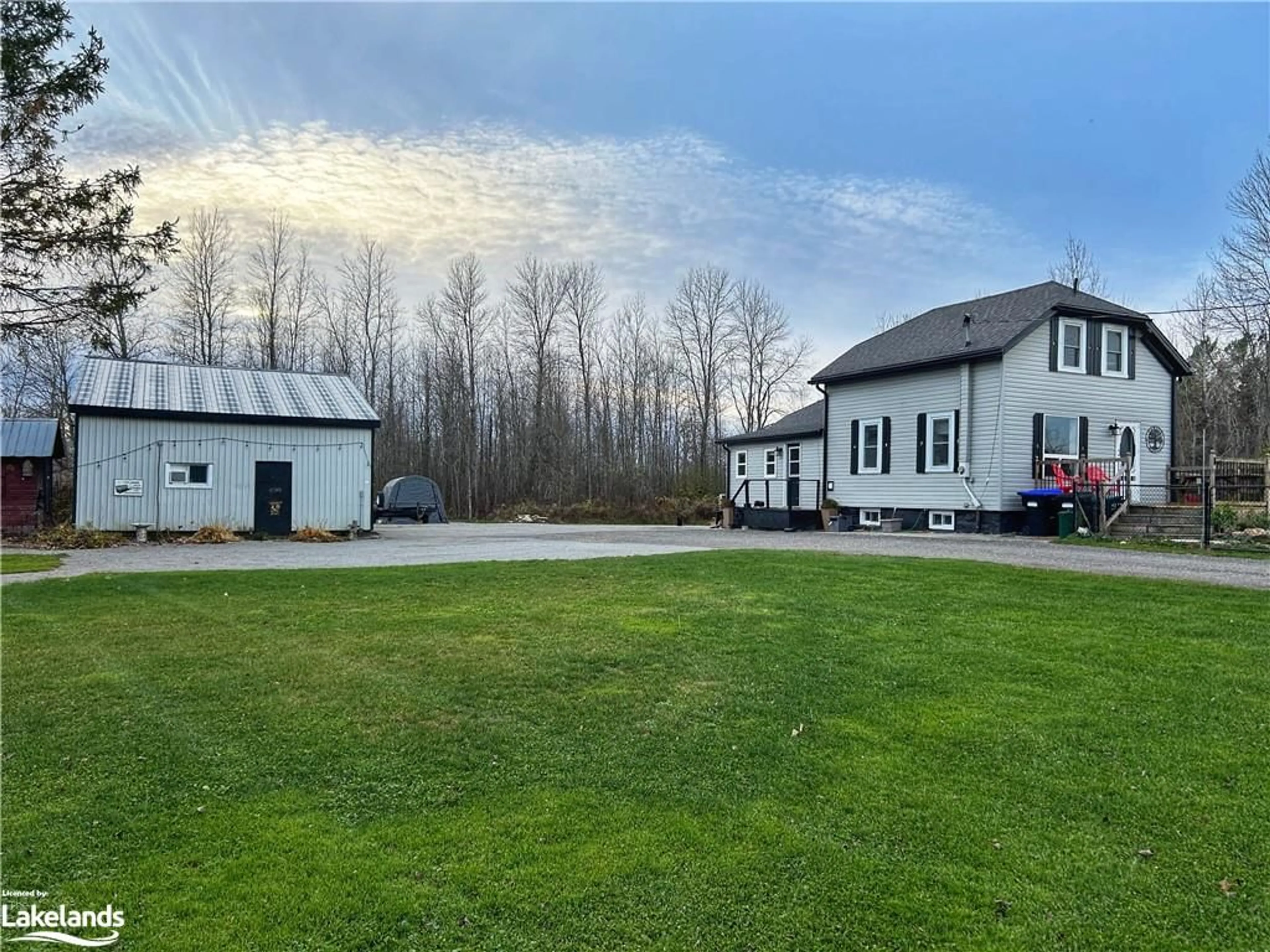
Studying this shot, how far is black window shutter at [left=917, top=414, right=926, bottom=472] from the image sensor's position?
21250mm

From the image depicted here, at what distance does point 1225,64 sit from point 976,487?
34.6 ft

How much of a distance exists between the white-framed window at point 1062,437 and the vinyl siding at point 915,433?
5.35 feet

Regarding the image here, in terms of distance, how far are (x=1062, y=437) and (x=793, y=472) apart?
885 centimetres

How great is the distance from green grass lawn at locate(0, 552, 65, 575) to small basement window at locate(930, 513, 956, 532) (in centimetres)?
1962

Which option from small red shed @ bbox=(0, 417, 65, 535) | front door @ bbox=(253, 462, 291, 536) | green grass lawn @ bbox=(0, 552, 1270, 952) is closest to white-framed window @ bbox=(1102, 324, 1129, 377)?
green grass lawn @ bbox=(0, 552, 1270, 952)

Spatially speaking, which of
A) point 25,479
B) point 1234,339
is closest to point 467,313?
point 25,479

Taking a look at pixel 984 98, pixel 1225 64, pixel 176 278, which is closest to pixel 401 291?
pixel 176 278

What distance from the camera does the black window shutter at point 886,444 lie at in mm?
22344

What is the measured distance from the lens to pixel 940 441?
68.3ft

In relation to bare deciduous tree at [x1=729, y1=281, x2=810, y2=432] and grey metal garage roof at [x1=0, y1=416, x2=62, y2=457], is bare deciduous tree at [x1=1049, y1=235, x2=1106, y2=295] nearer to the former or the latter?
bare deciduous tree at [x1=729, y1=281, x2=810, y2=432]

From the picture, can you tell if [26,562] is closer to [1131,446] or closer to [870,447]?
[870,447]

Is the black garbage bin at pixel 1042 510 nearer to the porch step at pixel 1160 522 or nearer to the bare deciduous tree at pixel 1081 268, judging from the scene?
the porch step at pixel 1160 522

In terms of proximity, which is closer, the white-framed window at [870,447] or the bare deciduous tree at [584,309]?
the white-framed window at [870,447]

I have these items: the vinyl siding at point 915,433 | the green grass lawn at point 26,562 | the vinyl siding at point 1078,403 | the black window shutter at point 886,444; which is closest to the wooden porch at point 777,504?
the vinyl siding at point 915,433
